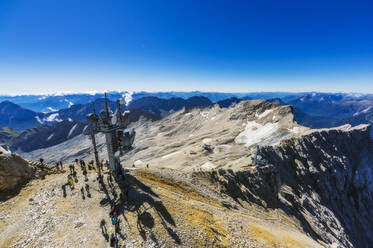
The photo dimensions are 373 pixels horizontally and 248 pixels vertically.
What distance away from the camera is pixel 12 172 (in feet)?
66.2

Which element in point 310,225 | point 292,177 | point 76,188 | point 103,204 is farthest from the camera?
point 292,177

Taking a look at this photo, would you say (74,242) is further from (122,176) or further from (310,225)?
(310,225)

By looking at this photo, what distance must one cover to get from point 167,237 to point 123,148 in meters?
14.6

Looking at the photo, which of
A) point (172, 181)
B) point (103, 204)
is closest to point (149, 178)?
point (172, 181)

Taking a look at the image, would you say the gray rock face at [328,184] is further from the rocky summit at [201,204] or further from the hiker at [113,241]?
the hiker at [113,241]

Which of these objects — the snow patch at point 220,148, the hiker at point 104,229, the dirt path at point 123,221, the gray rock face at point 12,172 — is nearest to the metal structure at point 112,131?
the dirt path at point 123,221

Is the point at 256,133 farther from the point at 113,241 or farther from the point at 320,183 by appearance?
the point at 113,241

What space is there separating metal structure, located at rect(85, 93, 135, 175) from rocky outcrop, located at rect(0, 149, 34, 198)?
26.9 feet

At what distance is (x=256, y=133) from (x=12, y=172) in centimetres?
11896

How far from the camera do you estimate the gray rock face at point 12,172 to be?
19312mm

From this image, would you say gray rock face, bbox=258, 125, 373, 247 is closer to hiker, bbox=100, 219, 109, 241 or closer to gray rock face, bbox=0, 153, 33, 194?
hiker, bbox=100, 219, 109, 241

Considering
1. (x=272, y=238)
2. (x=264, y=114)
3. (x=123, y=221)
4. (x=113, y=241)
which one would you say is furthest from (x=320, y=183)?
(x=264, y=114)

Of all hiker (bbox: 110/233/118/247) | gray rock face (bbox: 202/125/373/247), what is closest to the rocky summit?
gray rock face (bbox: 202/125/373/247)

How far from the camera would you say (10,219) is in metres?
16.2
